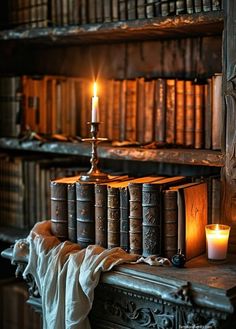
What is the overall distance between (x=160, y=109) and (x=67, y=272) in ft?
2.25

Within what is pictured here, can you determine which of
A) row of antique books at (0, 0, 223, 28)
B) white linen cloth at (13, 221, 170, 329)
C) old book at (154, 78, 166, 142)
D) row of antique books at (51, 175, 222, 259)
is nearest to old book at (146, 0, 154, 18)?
row of antique books at (0, 0, 223, 28)

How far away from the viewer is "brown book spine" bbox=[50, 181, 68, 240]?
1.99m

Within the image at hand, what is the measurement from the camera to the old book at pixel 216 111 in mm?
1975

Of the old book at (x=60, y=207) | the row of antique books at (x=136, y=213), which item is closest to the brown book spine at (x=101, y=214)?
the row of antique books at (x=136, y=213)

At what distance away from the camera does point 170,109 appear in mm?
2146

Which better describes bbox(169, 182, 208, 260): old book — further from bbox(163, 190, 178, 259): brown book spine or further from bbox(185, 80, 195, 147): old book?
bbox(185, 80, 195, 147): old book

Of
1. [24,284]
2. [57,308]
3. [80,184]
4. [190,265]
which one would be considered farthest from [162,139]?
[24,284]

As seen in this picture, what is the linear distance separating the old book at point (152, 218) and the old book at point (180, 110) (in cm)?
37

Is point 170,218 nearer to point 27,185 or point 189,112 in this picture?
point 189,112

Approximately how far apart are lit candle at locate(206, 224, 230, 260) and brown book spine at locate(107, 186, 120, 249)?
0.89 feet

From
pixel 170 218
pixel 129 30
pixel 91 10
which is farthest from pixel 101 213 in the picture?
pixel 91 10

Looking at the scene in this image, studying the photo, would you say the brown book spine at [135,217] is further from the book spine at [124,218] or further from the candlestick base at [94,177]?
the candlestick base at [94,177]

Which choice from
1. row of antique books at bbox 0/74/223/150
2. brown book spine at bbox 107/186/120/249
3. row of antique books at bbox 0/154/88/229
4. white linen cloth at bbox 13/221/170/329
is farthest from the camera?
row of antique books at bbox 0/154/88/229

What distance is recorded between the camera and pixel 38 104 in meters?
2.49
